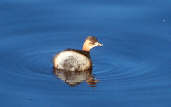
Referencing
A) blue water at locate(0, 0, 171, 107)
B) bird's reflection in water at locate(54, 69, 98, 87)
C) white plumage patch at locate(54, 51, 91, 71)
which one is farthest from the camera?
white plumage patch at locate(54, 51, 91, 71)

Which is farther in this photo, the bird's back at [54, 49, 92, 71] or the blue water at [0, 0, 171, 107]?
the bird's back at [54, 49, 92, 71]

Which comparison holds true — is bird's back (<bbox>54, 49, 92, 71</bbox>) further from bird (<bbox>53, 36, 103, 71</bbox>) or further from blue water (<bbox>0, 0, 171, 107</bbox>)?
blue water (<bbox>0, 0, 171, 107</bbox>)

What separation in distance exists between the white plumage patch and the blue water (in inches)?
9.0

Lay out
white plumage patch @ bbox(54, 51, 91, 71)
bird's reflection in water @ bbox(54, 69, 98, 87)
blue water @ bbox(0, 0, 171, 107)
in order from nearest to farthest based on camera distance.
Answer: blue water @ bbox(0, 0, 171, 107), bird's reflection in water @ bbox(54, 69, 98, 87), white plumage patch @ bbox(54, 51, 91, 71)

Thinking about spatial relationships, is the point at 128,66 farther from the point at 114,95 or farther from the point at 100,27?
the point at 100,27

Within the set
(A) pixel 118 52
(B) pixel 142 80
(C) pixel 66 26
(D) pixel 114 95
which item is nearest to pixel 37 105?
(D) pixel 114 95

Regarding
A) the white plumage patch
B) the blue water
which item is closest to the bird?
the white plumage patch

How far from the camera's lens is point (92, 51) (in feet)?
37.5

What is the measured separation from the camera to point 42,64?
10.5m

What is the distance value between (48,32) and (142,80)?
112 inches

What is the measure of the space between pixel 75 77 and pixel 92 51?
4.62 feet

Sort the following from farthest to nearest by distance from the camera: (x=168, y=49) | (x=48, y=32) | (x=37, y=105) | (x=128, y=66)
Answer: (x=48, y=32), (x=168, y=49), (x=128, y=66), (x=37, y=105)

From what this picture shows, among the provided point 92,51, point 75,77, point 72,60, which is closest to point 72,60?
point 72,60

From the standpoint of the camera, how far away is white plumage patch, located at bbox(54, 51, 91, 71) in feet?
33.0
